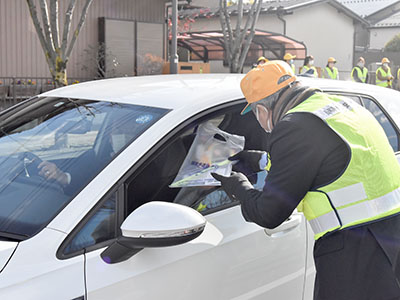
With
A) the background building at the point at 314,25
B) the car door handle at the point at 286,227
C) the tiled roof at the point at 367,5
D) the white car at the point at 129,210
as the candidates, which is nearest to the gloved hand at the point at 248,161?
the white car at the point at 129,210

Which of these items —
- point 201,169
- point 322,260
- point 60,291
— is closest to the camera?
point 60,291

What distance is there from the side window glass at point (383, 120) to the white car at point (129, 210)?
83 cm

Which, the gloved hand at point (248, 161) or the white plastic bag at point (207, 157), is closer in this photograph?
the white plastic bag at point (207, 157)

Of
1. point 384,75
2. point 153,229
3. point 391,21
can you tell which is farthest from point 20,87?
point 391,21

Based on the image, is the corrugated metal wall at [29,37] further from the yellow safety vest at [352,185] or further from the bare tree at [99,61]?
the yellow safety vest at [352,185]

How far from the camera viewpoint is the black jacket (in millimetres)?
2080

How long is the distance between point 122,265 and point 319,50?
30.9 metres

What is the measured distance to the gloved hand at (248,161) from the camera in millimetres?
2721

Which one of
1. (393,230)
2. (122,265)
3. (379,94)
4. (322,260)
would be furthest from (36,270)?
(379,94)

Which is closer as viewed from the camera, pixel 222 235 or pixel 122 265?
pixel 122 265

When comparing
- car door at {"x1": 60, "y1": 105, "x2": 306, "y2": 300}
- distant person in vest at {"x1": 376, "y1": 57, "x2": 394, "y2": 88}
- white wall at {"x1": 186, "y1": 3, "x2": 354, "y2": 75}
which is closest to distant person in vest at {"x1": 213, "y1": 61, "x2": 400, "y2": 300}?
car door at {"x1": 60, "y1": 105, "x2": 306, "y2": 300}

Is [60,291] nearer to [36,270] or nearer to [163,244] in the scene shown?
[36,270]

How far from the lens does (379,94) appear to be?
11.6 feet

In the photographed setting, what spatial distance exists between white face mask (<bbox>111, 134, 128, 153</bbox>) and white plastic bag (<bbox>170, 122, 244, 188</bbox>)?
0.31 m
